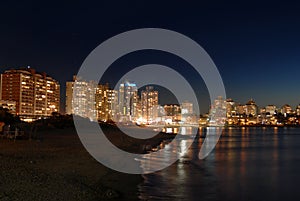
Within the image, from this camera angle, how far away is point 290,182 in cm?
2233

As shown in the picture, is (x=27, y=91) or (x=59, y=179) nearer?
(x=59, y=179)

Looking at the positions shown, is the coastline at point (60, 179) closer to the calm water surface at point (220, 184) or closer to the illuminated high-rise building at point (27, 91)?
the calm water surface at point (220, 184)

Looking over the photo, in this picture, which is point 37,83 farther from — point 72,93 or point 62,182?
point 62,182

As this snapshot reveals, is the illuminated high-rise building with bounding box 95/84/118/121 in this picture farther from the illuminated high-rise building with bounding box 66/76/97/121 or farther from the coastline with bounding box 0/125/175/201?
the coastline with bounding box 0/125/175/201

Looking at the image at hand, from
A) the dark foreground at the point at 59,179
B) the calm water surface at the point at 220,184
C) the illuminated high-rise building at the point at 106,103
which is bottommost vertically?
the calm water surface at the point at 220,184

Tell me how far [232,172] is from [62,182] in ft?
50.0

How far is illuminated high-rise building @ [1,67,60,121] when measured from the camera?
465ft

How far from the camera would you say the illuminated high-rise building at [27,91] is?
465 feet

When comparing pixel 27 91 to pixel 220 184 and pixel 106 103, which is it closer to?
pixel 106 103

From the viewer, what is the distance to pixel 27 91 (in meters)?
144

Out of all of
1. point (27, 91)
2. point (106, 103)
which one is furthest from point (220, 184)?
point (106, 103)

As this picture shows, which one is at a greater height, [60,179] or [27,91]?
[27,91]

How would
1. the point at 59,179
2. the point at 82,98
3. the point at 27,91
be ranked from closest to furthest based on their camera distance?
the point at 59,179 → the point at 27,91 → the point at 82,98

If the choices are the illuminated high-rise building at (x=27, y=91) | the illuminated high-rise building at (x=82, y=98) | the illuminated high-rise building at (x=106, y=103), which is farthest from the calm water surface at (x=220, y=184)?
the illuminated high-rise building at (x=82, y=98)
